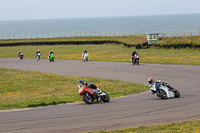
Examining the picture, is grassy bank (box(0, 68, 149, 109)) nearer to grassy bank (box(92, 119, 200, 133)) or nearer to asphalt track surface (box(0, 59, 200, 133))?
asphalt track surface (box(0, 59, 200, 133))

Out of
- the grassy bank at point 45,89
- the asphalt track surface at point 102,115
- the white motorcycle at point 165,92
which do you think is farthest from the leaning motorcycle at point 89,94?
the white motorcycle at point 165,92

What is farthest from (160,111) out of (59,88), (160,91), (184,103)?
(59,88)

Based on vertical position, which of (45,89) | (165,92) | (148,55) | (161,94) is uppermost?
(148,55)

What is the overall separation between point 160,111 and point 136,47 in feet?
158

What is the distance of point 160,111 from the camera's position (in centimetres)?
1445

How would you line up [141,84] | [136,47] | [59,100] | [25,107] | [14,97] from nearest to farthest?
1. [25,107]
2. [59,100]
3. [14,97]
4. [141,84]
5. [136,47]

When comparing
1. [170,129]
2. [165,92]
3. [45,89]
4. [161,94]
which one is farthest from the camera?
[45,89]

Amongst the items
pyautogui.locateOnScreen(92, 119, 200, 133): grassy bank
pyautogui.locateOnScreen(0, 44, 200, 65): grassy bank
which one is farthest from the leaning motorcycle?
pyautogui.locateOnScreen(0, 44, 200, 65): grassy bank

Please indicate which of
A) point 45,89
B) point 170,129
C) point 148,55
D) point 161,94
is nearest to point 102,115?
point 170,129

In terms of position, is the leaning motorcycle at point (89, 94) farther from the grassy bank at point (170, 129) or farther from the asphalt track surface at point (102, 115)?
the grassy bank at point (170, 129)

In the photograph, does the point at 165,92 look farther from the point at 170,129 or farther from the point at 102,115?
the point at 170,129

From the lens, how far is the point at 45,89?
987 inches

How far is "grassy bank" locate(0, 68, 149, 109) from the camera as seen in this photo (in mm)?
19119

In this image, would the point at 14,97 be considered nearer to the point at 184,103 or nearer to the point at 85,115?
the point at 85,115
